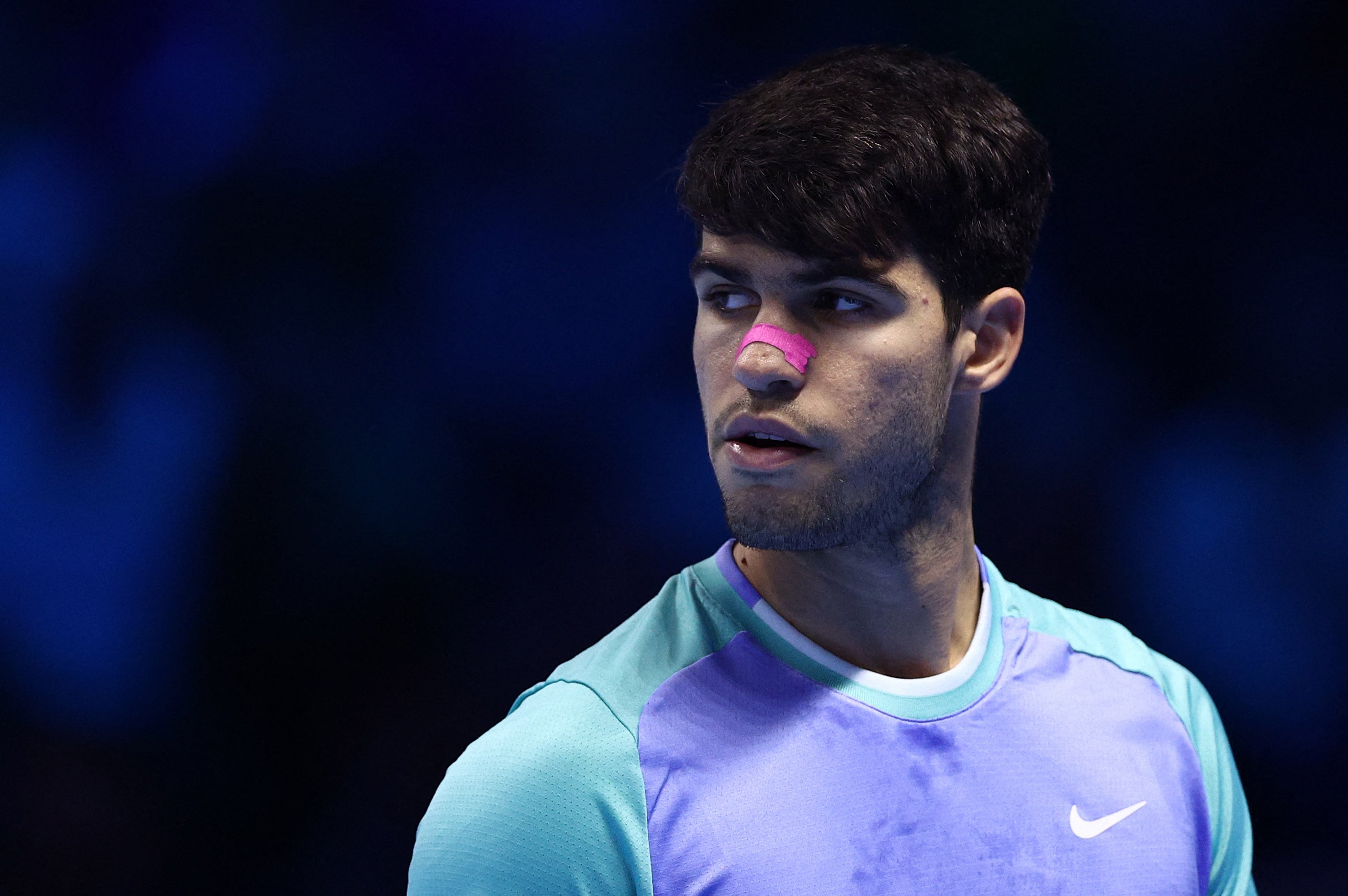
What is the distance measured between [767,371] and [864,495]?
0.65ft

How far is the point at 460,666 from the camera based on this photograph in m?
2.90

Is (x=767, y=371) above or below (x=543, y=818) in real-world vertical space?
above

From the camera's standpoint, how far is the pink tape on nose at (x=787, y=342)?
156cm

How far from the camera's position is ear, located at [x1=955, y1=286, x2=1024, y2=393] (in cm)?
172

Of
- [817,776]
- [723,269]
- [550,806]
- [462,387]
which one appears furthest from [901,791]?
[462,387]

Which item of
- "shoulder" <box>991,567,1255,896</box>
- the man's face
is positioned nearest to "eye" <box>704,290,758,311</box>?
the man's face

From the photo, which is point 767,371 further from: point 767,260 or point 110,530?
point 110,530

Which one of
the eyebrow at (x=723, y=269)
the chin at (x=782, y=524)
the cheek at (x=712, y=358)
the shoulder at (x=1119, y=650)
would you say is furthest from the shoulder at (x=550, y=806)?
the shoulder at (x=1119, y=650)

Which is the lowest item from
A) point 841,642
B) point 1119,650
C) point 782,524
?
point 1119,650

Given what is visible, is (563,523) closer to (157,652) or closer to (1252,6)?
(157,652)

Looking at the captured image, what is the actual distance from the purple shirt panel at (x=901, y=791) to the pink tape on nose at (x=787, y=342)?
1.18 ft

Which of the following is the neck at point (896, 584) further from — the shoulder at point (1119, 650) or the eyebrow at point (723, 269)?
the eyebrow at point (723, 269)

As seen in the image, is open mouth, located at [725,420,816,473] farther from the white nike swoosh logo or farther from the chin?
the white nike swoosh logo

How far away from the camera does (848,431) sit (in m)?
1.58
